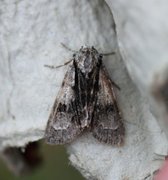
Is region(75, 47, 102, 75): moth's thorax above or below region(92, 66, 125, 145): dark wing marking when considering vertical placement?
above

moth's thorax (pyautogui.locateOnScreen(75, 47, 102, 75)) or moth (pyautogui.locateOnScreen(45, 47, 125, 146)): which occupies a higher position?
moth's thorax (pyautogui.locateOnScreen(75, 47, 102, 75))

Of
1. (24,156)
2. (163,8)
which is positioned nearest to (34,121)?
(24,156)

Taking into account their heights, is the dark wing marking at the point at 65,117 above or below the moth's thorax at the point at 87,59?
below

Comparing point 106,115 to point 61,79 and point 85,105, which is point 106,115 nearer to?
point 85,105

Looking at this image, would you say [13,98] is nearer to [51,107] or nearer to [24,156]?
[51,107]
